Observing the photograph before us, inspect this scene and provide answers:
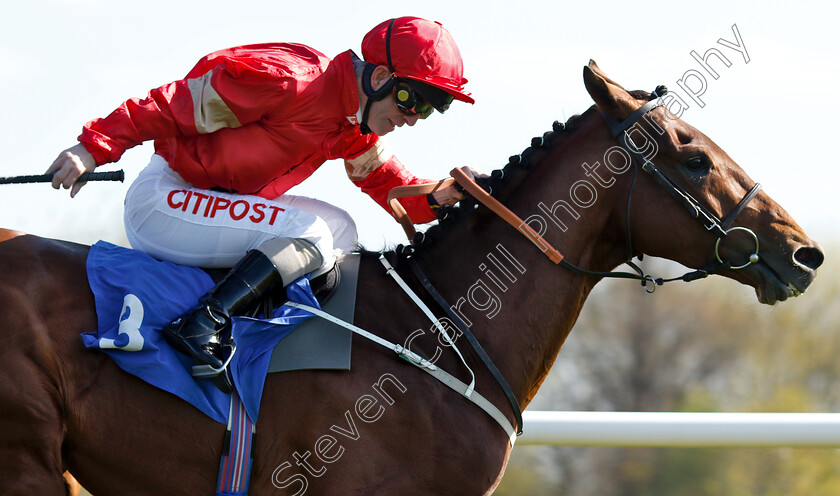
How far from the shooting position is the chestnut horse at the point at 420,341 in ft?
9.49

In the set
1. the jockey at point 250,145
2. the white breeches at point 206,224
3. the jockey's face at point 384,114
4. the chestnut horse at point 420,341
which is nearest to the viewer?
the chestnut horse at point 420,341

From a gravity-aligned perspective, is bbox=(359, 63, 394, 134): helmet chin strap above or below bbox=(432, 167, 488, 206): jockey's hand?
above

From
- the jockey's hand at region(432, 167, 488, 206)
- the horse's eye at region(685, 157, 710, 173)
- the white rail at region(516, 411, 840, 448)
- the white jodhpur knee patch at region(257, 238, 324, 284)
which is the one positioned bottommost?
the white rail at region(516, 411, 840, 448)

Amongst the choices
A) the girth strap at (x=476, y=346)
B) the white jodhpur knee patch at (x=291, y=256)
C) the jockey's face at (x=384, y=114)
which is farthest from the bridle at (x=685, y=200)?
the white jodhpur knee patch at (x=291, y=256)

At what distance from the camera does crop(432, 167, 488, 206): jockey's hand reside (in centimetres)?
365

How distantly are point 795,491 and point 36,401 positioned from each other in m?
8.34

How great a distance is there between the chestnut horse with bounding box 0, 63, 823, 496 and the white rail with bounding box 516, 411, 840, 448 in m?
1.37

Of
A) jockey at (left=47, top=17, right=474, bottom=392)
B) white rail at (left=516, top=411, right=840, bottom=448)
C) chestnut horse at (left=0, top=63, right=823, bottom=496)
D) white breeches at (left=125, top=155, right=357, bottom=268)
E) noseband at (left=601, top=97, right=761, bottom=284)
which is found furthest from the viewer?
white rail at (left=516, top=411, right=840, bottom=448)

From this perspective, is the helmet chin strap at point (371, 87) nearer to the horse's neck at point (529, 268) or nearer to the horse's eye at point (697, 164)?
the horse's neck at point (529, 268)

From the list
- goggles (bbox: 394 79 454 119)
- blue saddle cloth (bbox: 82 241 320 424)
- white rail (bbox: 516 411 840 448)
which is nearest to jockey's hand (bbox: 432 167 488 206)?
goggles (bbox: 394 79 454 119)

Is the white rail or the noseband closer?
the noseband

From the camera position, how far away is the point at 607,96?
3.42 metres

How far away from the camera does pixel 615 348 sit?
46.6 feet

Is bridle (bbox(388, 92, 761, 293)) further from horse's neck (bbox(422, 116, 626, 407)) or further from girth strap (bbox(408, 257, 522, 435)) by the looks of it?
girth strap (bbox(408, 257, 522, 435))
